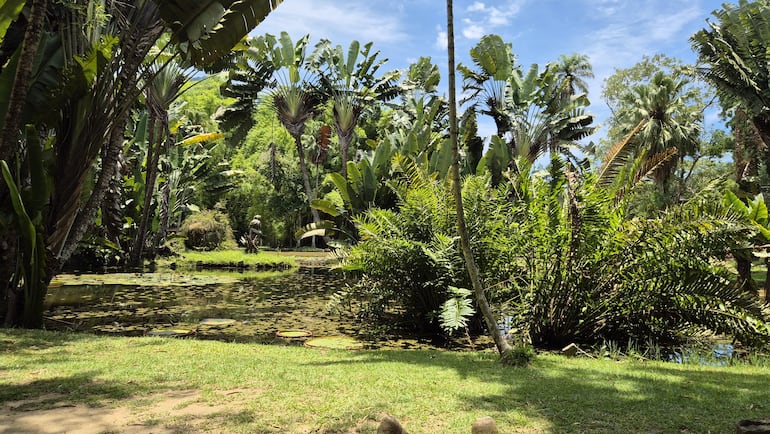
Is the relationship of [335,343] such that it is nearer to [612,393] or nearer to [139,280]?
[612,393]

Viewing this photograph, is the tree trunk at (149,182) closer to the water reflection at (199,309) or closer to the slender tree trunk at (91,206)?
the water reflection at (199,309)

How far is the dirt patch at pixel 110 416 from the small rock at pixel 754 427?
11.1 ft

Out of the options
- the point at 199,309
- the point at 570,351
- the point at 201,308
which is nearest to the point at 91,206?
the point at 199,309

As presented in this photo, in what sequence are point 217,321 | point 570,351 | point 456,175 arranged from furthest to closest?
1. point 217,321
2. point 570,351
3. point 456,175

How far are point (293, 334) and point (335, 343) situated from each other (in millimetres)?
1010

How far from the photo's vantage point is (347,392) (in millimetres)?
4207

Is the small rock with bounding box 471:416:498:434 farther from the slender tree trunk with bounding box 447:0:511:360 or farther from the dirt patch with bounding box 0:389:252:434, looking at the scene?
the slender tree trunk with bounding box 447:0:511:360

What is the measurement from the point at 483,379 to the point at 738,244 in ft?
17.6

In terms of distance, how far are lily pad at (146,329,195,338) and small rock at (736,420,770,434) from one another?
779 centimetres

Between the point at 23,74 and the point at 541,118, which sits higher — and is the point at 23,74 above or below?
below

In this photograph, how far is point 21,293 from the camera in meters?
7.62

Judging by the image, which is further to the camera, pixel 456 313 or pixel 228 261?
pixel 228 261

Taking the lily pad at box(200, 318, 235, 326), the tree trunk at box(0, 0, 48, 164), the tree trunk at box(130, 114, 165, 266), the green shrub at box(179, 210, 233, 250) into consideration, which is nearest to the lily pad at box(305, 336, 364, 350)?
the lily pad at box(200, 318, 235, 326)

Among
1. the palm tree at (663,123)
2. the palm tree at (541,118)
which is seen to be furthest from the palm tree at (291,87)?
the palm tree at (663,123)
